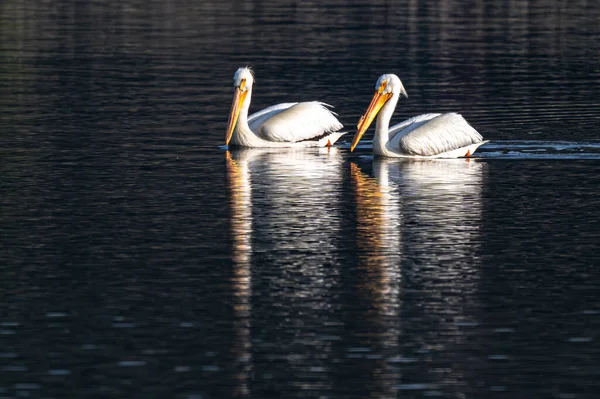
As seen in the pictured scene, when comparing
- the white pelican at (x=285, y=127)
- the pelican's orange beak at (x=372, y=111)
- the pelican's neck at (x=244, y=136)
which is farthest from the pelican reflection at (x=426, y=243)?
the pelican's neck at (x=244, y=136)

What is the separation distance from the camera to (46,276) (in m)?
13.0

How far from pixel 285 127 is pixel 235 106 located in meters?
0.89

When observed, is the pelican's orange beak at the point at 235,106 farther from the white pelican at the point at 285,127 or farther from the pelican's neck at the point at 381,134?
the pelican's neck at the point at 381,134

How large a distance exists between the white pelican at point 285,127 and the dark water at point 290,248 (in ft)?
1.33

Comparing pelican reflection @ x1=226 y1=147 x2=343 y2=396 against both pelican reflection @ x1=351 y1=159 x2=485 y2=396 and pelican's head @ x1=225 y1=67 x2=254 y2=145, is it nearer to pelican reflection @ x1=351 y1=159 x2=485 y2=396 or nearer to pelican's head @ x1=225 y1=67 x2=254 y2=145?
pelican reflection @ x1=351 y1=159 x2=485 y2=396

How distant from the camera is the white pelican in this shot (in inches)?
864

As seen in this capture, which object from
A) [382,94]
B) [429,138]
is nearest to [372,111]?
[382,94]

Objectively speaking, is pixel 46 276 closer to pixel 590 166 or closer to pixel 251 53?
pixel 590 166

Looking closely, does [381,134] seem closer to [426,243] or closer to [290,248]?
[426,243]

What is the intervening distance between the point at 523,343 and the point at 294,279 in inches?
103

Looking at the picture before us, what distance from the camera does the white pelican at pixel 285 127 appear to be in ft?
72.0

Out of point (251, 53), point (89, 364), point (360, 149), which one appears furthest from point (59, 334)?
point (251, 53)

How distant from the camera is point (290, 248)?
46.1 feet

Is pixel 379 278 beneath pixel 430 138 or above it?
beneath
